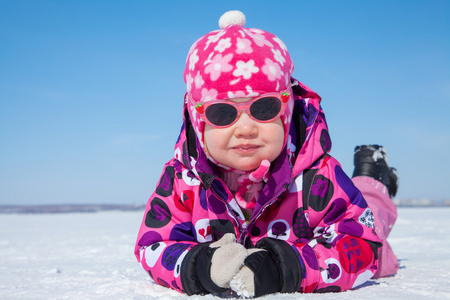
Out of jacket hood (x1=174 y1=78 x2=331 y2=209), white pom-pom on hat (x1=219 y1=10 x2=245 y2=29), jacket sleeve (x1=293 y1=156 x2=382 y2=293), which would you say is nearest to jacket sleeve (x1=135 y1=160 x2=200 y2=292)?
jacket hood (x1=174 y1=78 x2=331 y2=209)

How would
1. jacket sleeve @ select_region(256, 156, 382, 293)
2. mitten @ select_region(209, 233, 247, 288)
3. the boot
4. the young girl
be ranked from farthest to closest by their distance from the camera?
the boot → the young girl → jacket sleeve @ select_region(256, 156, 382, 293) → mitten @ select_region(209, 233, 247, 288)

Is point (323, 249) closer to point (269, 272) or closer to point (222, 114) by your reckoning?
point (269, 272)

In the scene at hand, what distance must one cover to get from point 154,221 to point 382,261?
1210 millimetres

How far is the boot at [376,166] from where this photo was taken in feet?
9.74

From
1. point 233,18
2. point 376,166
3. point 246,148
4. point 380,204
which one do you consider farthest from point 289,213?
point 376,166

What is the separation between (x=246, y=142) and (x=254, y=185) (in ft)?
0.91

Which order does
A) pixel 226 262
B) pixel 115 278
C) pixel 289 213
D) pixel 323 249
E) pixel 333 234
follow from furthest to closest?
pixel 115 278
pixel 289 213
pixel 333 234
pixel 323 249
pixel 226 262

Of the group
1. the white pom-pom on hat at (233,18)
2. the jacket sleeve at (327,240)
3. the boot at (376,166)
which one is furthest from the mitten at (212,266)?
the boot at (376,166)

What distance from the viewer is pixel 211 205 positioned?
1.84 meters

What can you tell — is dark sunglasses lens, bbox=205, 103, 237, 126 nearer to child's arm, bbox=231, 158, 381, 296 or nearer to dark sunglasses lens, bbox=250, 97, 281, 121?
dark sunglasses lens, bbox=250, 97, 281, 121

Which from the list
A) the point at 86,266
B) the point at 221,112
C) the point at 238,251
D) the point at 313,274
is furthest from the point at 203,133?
the point at 86,266

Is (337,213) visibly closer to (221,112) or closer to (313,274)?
(313,274)

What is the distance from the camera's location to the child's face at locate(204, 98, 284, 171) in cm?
162

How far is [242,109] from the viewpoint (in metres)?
1.62
